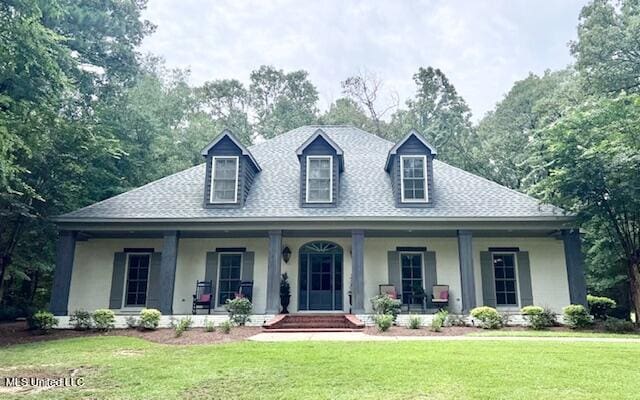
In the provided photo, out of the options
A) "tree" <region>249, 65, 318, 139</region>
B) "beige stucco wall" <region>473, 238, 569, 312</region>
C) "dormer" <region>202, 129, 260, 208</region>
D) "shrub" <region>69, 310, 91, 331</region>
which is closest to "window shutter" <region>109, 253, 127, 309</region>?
"shrub" <region>69, 310, 91, 331</region>

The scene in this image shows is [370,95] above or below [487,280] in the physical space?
above

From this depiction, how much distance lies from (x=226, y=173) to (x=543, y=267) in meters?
10.3

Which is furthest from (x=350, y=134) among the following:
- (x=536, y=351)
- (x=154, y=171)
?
(x=536, y=351)

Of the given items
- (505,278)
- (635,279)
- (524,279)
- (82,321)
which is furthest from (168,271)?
(635,279)

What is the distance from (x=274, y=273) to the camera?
462 inches

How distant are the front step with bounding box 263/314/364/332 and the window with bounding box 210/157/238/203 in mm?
4057

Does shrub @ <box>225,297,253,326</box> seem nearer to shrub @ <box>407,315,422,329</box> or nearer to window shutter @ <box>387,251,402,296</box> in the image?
shrub @ <box>407,315,422,329</box>

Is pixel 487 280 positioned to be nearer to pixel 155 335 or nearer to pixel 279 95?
pixel 155 335

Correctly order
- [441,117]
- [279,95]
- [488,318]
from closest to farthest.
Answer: [488,318], [441,117], [279,95]

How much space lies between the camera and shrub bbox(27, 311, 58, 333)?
415 inches

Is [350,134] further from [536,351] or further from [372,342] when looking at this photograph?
[536,351]

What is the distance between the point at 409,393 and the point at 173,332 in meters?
7.17

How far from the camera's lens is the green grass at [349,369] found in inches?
185

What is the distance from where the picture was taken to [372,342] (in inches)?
313
